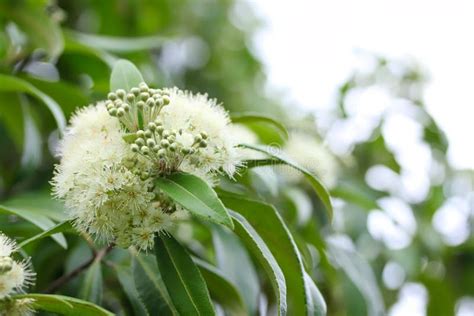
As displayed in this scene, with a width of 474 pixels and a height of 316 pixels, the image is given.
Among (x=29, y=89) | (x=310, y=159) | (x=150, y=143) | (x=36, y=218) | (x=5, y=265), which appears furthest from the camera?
(x=310, y=159)

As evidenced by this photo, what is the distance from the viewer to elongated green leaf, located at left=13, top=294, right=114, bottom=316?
1.45m

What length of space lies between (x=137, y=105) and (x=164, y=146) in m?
0.14

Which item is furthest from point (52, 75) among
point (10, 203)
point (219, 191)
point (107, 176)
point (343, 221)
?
point (107, 176)

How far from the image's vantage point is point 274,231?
1.68 m

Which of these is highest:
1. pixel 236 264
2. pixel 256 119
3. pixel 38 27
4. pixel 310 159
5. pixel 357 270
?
pixel 310 159

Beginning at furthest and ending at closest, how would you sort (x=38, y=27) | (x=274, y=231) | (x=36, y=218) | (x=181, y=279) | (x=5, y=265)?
(x=38, y=27), (x=36, y=218), (x=274, y=231), (x=181, y=279), (x=5, y=265)

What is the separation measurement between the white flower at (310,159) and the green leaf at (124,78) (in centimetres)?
124

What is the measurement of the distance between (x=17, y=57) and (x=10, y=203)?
0.87 metres

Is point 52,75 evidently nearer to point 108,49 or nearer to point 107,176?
point 108,49

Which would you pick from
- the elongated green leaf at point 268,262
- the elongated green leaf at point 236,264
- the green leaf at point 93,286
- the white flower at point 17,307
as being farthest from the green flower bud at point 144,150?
the elongated green leaf at point 236,264

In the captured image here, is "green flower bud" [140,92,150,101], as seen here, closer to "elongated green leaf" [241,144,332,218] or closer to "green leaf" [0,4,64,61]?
"elongated green leaf" [241,144,332,218]

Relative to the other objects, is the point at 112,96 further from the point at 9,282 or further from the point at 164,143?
the point at 9,282

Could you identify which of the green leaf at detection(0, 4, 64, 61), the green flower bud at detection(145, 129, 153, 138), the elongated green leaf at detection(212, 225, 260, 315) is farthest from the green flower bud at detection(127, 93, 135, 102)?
the green leaf at detection(0, 4, 64, 61)

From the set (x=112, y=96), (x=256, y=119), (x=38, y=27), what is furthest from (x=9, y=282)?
(x=38, y=27)
